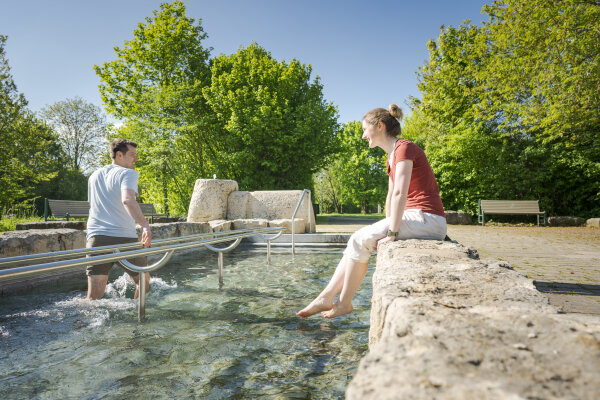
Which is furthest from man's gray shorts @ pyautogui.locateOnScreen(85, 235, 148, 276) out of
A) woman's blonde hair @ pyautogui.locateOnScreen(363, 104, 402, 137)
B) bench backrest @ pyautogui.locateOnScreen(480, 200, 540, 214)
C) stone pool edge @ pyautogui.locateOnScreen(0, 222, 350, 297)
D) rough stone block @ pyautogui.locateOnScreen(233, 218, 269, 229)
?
bench backrest @ pyautogui.locateOnScreen(480, 200, 540, 214)

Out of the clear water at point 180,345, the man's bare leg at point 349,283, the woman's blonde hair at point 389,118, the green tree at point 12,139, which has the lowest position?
the clear water at point 180,345

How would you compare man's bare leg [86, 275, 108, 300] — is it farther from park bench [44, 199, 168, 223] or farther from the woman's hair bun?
park bench [44, 199, 168, 223]

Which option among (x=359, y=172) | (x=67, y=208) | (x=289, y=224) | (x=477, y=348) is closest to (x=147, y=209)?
(x=67, y=208)

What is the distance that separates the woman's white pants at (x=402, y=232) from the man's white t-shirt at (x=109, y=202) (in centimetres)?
233

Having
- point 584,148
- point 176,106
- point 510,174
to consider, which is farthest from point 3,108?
point 584,148

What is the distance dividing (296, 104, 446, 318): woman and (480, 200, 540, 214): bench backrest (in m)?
12.9

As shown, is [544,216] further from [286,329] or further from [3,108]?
[3,108]

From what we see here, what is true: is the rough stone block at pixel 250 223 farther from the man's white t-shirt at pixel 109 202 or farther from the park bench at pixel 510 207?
the park bench at pixel 510 207

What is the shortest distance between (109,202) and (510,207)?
48.2ft

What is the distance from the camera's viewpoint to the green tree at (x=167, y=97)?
727 inches

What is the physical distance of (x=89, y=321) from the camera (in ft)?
10.8

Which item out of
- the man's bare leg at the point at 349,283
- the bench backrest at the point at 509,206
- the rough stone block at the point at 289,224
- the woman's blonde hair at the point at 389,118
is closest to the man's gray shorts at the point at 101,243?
the man's bare leg at the point at 349,283

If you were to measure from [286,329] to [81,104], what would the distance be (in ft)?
117

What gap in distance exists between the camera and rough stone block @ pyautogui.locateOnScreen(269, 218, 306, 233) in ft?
30.2
